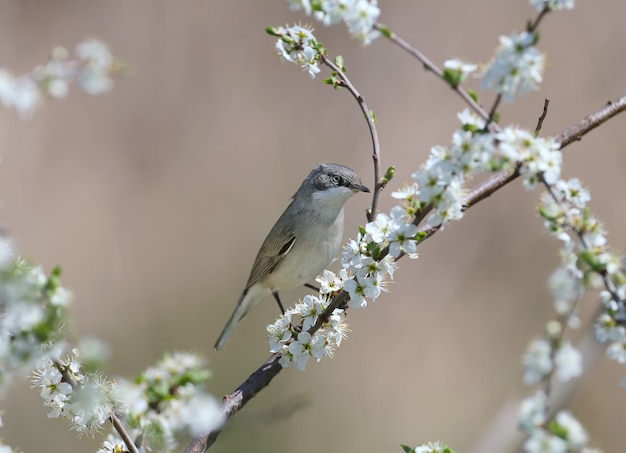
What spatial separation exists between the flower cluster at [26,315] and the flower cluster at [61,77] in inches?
19.3

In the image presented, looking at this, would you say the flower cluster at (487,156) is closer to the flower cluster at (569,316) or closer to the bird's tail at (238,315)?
the flower cluster at (569,316)

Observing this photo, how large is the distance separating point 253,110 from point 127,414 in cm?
551

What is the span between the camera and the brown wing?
3895mm

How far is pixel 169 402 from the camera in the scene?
60.5 inches

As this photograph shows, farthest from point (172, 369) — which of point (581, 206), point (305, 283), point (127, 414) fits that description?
point (305, 283)

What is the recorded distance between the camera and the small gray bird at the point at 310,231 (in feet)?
12.4

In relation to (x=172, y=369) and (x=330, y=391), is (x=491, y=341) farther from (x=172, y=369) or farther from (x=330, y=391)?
(x=172, y=369)

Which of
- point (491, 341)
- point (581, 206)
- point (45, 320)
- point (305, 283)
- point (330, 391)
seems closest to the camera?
point (45, 320)

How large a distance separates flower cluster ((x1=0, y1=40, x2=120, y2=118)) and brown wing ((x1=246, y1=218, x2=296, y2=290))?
2.15 metres

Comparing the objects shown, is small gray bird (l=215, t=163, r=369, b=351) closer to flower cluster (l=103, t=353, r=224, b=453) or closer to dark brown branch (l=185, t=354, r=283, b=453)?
dark brown branch (l=185, t=354, r=283, b=453)

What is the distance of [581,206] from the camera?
1543 mm

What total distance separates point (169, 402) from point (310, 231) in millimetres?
2324

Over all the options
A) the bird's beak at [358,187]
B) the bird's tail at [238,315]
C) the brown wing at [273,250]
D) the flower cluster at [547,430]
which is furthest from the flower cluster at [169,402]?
the bird's tail at [238,315]

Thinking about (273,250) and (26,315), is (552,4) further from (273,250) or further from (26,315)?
(273,250)
